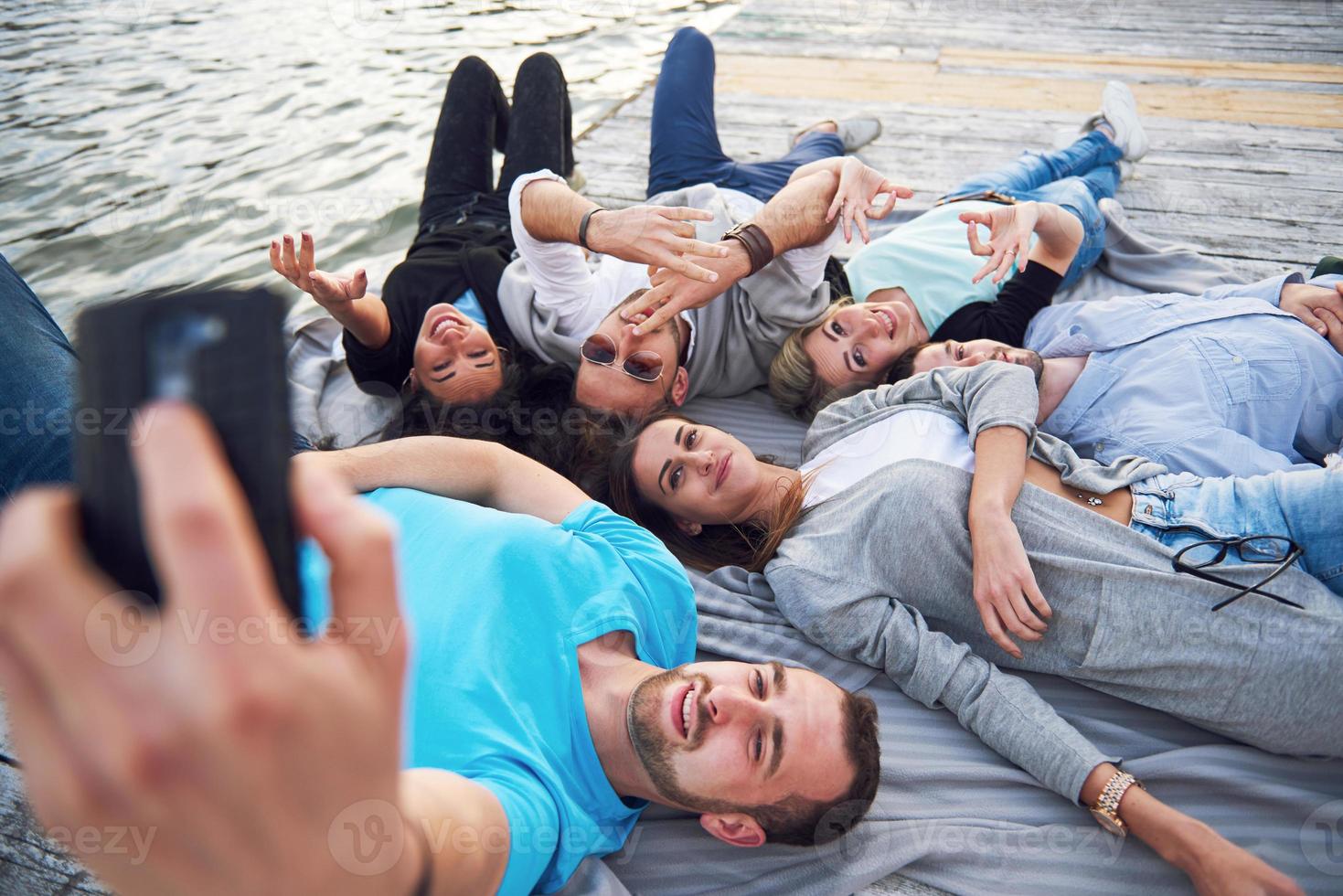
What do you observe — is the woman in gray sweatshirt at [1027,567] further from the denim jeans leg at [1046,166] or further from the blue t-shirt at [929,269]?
the denim jeans leg at [1046,166]

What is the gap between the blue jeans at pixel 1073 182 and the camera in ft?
10.2

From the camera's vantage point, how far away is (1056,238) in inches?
110

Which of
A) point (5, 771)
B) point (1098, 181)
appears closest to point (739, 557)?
point (5, 771)

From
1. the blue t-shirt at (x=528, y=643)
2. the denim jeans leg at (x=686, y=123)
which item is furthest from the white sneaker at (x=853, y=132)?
the blue t-shirt at (x=528, y=643)

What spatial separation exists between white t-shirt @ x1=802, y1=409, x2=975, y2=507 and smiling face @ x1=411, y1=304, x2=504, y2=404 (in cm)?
107

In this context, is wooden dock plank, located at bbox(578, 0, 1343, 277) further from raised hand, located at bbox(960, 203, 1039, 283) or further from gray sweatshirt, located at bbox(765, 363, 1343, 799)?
gray sweatshirt, located at bbox(765, 363, 1343, 799)

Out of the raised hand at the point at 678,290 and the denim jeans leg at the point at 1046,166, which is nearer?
the raised hand at the point at 678,290

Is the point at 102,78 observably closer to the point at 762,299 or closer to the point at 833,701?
the point at 762,299

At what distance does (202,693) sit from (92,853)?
11 cm

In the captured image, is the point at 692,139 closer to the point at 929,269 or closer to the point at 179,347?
the point at 929,269

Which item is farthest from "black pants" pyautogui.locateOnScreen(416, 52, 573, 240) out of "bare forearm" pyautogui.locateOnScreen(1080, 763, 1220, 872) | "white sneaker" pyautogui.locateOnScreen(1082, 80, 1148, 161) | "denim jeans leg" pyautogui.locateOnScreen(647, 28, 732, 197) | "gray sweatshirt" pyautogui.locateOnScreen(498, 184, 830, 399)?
"bare forearm" pyautogui.locateOnScreen(1080, 763, 1220, 872)

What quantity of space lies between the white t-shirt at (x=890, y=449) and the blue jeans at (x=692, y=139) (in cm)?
172

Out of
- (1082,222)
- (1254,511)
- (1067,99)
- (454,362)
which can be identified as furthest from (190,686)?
(1067,99)

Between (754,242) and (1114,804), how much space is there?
178 centimetres
